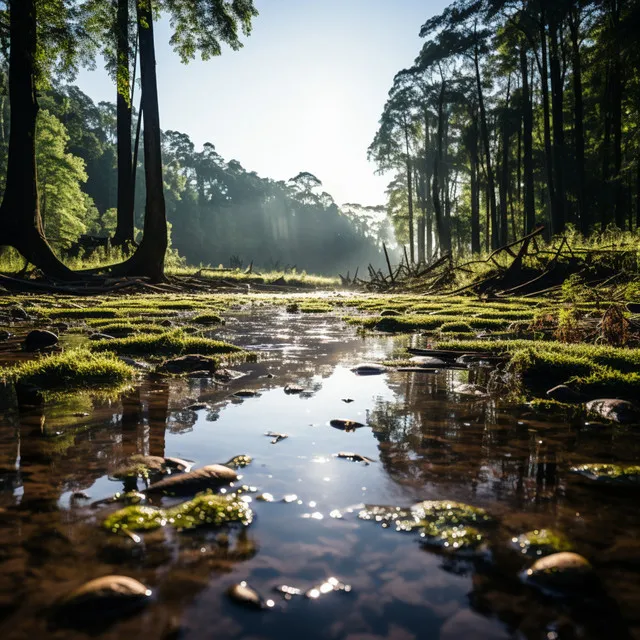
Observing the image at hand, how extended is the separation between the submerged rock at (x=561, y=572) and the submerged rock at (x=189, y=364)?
2.55 meters

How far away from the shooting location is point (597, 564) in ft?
3.42

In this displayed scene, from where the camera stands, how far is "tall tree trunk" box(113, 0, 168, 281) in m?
13.9

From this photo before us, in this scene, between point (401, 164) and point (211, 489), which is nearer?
point (211, 489)

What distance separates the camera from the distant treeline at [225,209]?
62.9 m

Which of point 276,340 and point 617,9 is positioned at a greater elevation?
point 617,9

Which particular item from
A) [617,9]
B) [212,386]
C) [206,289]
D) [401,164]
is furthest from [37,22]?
[401,164]

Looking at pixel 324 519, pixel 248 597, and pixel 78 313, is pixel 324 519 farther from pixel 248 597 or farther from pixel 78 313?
pixel 78 313

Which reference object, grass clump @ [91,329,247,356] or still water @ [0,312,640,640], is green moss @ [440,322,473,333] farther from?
still water @ [0,312,640,640]

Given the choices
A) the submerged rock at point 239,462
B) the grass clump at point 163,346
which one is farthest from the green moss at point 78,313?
the submerged rock at point 239,462

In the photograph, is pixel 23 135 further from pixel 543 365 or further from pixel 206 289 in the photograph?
pixel 543 365

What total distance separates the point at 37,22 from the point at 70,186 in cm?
2937

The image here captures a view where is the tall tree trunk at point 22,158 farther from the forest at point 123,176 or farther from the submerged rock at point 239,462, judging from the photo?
the submerged rock at point 239,462

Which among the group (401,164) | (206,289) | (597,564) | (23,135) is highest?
(401,164)

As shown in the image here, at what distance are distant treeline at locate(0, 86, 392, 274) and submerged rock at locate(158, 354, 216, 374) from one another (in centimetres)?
4946
